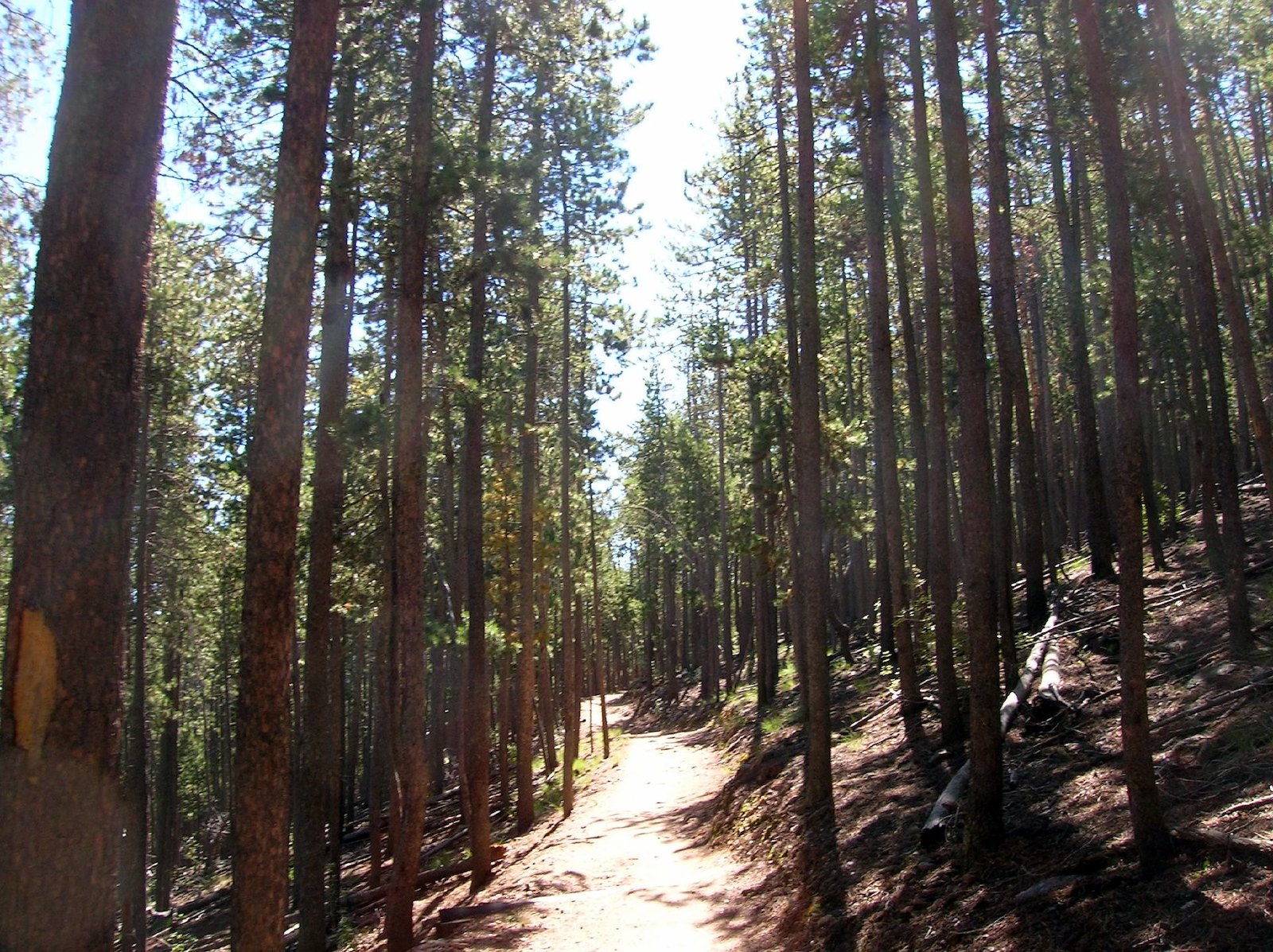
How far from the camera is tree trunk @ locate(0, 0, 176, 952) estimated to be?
4.73m

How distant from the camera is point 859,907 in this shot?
8516 millimetres

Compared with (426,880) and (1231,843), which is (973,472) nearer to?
(1231,843)

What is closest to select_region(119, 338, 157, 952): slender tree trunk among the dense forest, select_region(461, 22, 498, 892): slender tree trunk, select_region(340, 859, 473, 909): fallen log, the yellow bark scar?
the dense forest

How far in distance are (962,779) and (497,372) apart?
10.8m

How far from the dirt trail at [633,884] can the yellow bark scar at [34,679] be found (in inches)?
282

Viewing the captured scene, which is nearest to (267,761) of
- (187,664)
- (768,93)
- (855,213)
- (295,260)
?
(295,260)

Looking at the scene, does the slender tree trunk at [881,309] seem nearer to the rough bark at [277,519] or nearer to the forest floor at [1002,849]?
the forest floor at [1002,849]

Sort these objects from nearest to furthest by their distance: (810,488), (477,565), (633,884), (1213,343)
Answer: (810,488) → (1213,343) → (633,884) → (477,565)

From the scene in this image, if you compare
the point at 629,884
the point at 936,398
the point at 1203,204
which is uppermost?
the point at 1203,204

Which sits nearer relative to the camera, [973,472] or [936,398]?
[973,472]

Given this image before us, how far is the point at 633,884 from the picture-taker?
13.6 m

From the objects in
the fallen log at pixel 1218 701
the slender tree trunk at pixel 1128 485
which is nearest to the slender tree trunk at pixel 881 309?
the fallen log at pixel 1218 701

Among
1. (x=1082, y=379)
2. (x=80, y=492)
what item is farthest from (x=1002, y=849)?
(x=1082, y=379)

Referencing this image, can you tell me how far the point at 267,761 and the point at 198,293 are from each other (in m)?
16.6
